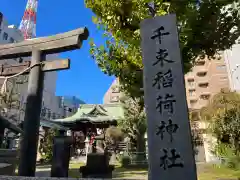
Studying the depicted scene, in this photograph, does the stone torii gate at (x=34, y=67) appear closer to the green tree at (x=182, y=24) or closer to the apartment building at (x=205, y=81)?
the green tree at (x=182, y=24)

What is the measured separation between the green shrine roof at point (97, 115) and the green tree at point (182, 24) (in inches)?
430

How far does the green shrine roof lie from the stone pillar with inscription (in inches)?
591

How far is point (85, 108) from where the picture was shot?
2478 centimetres

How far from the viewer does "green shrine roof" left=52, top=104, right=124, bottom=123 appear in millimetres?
19675

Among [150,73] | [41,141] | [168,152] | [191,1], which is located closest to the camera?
[168,152]

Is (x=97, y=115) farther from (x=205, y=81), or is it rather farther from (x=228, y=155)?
(x=205, y=81)

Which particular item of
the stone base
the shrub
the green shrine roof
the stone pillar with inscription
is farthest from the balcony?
the stone pillar with inscription

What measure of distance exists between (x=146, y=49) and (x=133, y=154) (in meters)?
13.4

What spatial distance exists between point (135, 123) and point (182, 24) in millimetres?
10367

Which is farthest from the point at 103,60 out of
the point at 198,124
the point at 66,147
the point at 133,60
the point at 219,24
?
the point at 198,124

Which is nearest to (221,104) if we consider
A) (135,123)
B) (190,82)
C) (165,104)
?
(135,123)

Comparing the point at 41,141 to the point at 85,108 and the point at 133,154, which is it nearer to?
the point at 85,108

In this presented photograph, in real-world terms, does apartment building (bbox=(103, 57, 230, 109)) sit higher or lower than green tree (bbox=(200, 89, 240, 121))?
higher

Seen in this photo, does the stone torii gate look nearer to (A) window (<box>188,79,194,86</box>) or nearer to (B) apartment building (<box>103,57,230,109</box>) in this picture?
(B) apartment building (<box>103,57,230,109</box>)
